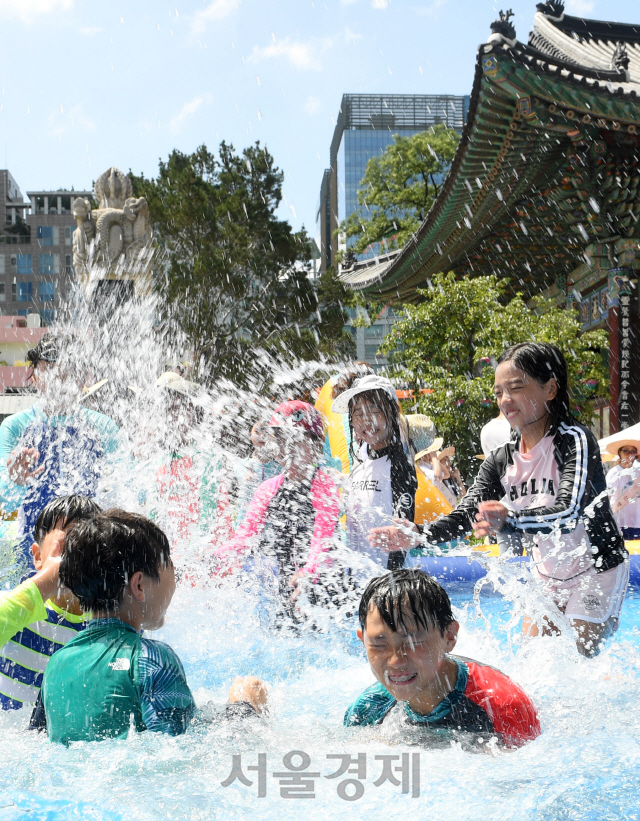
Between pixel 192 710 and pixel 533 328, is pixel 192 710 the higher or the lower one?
the lower one

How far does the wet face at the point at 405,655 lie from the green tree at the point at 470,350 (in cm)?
786

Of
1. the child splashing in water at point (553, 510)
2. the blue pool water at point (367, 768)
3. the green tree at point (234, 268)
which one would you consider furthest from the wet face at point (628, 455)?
the green tree at point (234, 268)

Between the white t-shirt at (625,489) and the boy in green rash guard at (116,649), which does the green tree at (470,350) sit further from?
the boy in green rash guard at (116,649)

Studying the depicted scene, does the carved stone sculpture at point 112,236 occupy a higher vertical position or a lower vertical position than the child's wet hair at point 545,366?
higher

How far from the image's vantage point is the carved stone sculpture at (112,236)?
1270 cm

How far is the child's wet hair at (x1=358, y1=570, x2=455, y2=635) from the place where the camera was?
1.98 meters

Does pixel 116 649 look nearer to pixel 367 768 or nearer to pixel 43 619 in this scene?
pixel 43 619

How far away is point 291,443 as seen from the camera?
3867 mm

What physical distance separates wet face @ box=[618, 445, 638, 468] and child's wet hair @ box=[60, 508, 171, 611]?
5.24m

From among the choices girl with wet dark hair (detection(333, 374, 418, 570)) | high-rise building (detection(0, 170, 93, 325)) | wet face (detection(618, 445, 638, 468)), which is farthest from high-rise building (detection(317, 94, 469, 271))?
girl with wet dark hair (detection(333, 374, 418, 570))

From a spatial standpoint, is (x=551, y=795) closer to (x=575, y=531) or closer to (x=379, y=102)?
(x=575, y=531)

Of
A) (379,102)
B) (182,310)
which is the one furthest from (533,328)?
(379,102)

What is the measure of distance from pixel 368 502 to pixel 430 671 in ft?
5.45

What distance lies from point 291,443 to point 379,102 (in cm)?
9515
